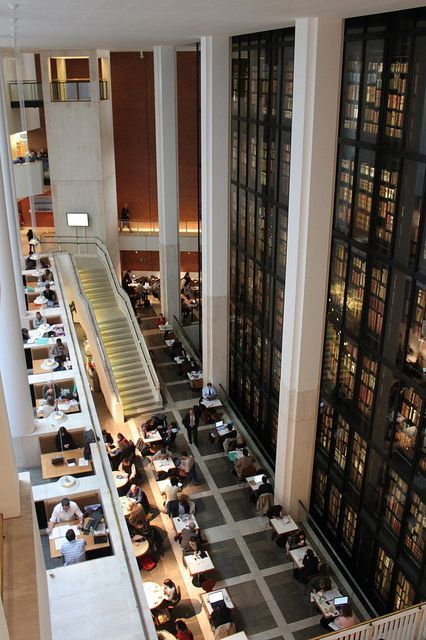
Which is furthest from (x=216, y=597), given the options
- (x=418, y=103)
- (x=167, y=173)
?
(x=167, y=173)

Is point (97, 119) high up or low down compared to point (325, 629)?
up

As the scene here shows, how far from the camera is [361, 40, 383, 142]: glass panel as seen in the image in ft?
30.7

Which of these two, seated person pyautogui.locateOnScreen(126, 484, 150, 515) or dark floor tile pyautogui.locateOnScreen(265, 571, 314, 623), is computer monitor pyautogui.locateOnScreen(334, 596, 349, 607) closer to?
dark floor tile pyautogui.locateOnScreen(265, 571, 314, 623)

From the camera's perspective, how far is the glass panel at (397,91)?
8.75 metres

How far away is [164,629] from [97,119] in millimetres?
17870

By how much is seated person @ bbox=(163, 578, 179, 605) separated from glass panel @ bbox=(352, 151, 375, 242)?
7.03m

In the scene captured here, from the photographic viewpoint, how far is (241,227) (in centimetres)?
1625

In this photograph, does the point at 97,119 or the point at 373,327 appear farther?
the point at 97,119

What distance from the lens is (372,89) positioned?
9.64m

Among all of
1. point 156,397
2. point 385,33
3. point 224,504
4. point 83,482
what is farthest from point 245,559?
point 385,33

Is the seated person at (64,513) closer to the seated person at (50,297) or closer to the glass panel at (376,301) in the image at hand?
the glass panel at (376,301)

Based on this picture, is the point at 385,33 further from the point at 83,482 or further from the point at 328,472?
the point at 83,482

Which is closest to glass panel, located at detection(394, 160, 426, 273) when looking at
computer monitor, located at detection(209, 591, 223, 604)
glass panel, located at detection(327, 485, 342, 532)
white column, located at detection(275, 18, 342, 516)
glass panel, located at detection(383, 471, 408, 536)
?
white column, located at detection(275, 18, 342, 516)

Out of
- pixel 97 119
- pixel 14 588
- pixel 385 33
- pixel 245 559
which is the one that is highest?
pixel 385 33
